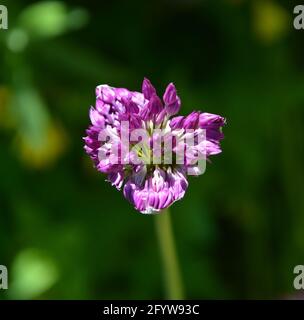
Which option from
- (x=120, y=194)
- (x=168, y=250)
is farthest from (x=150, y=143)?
(x=120, y=194)

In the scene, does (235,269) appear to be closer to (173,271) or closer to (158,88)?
(158,88)

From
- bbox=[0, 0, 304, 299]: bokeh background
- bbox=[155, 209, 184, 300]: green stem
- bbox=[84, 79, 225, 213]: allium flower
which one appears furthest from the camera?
bbox=[0, 0, 304, 299]: bokeh background

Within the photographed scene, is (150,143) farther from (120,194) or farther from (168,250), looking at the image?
(120,194)

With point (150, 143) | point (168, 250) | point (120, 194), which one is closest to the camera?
point (150, 143)

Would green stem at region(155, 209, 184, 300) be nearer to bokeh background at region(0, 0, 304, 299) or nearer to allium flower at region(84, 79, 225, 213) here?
allium flower at region(84, 79, 225, 213)

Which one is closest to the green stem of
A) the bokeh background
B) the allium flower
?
the allium flower
